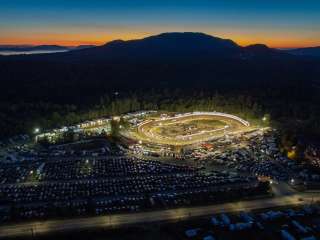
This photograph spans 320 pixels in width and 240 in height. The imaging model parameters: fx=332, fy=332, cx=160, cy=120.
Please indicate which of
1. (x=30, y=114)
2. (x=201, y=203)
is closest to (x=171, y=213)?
(x=201, y=203)

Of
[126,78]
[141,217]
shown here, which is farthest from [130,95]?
[141,217]

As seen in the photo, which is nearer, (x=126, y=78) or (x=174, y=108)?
(x=174, y=108)

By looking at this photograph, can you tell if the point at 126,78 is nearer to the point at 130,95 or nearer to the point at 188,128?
the point at 130,95

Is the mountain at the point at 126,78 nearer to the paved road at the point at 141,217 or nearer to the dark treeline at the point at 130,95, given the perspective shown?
the dark treeline at the point at 130,95

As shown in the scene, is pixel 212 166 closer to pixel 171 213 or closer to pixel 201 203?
pixel 201 203

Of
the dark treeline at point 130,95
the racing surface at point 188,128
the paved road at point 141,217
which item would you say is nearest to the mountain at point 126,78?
the dark treeline at point 130,95

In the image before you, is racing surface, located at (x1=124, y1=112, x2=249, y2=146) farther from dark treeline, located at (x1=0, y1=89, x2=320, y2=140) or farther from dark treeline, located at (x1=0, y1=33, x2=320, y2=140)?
dark treeline, located at (x1=0, y1=33, x2=320, y2=140)
